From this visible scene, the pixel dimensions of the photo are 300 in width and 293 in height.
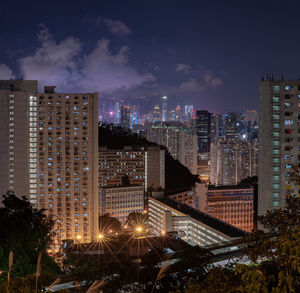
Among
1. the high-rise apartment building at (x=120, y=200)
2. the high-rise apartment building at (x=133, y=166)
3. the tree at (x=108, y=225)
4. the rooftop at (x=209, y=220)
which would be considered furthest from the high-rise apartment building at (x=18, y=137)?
the high-rise apartment building at (x=133, y=166)

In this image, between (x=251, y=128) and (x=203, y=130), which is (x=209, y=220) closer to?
(x=251, y=128)

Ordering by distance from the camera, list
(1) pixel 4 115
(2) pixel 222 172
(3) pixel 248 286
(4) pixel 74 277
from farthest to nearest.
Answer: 1. (2) pixel 222 172
2. (1) pixel 4 115
3. (4) pixel 74 277
4. (3) pixel 248 286

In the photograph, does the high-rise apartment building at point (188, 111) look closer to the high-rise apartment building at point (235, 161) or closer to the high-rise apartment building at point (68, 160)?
the high-rise apartment building at point (235, 161)

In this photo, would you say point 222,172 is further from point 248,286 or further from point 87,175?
point 248,286

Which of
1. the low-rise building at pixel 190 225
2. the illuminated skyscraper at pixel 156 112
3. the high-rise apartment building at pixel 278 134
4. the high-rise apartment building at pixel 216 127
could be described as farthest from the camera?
the illuminated skyscraper at pixel 156 112

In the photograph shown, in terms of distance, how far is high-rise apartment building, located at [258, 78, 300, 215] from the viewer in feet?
34.6

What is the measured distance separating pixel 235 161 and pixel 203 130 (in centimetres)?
1887

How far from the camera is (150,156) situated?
24.5 m

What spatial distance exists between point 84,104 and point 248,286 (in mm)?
14488

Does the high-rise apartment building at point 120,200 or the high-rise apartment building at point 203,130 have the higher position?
the high-rise apartment building at point 203,130

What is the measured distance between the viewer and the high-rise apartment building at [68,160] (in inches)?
587

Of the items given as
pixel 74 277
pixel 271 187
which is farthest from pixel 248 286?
pixel 271 187

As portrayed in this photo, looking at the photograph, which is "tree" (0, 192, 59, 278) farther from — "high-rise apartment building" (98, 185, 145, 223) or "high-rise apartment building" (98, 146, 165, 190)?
"high-rise apartment building" (98, 146, 165, 190)

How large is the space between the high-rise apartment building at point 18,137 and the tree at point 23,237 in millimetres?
10563
